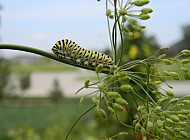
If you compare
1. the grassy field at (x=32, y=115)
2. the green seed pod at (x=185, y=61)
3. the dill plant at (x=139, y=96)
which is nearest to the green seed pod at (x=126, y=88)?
the dill plant at (x=139, y=96)

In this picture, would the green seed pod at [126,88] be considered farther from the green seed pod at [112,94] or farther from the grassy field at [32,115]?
the grassy field at [32,115]

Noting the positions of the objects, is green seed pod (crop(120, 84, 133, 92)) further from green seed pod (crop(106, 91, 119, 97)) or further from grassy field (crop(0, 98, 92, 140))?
grassy field (crop(0, 98, 92, 140))

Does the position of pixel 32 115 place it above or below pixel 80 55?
below

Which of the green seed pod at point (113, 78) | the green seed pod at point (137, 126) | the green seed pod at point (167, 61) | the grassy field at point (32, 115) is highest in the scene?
the green seed pod at point (167, 61)

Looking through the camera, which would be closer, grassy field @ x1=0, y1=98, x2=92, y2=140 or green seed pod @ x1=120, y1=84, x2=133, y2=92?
green seed pod @ x1=120, y1=84, x2=133, y2=92

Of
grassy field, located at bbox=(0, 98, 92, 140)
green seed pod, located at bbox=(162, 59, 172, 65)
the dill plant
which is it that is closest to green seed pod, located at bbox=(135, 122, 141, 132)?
the dill plant

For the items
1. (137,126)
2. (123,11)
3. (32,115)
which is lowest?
(32,115)

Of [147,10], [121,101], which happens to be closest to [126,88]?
[121,101]

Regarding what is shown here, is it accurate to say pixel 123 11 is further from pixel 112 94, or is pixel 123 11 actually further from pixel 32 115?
pixel 32 115

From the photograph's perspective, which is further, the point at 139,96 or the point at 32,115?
the point at 32,115
